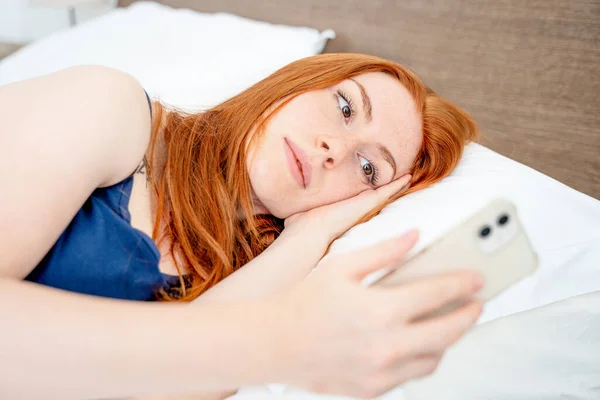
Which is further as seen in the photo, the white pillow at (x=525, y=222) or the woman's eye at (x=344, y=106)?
the woman's eye at (x=344, y=106)

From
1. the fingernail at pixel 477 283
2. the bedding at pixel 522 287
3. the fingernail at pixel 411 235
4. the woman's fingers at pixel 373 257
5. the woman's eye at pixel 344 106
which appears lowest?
the bedding at pixel 522 287

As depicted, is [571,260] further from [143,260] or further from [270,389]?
[143,260]

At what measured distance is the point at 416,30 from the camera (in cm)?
125

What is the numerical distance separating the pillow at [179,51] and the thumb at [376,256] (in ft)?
2.72

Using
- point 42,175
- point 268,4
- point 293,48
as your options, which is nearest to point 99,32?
point 268,4

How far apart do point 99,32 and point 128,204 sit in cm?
102

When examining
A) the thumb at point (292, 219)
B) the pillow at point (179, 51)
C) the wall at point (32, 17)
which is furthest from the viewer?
the wall at point (32, 17)

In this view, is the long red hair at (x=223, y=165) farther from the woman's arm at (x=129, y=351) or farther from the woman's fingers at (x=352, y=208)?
the woman's arm at (x=129, y=351)

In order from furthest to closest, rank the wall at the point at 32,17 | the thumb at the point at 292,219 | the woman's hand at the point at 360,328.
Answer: the wall at the point at 32,17 < the thumb at the point at 292,219 < the woman's hand at the point at 360,328

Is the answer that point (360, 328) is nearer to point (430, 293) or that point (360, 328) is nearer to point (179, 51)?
point (430, 293)

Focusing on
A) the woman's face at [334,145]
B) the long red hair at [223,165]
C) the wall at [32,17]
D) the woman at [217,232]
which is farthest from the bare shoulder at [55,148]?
the wall at [32,17]

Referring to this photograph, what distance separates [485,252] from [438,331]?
12cm

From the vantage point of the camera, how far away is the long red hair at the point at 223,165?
87 cm

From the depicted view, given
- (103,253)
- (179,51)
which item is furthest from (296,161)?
(179,51)
